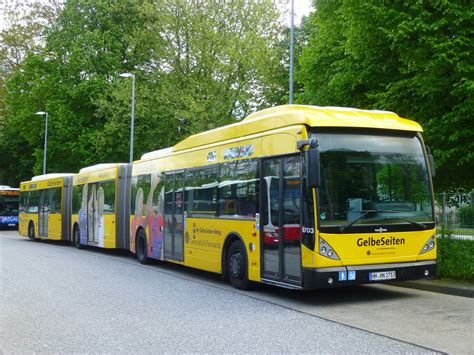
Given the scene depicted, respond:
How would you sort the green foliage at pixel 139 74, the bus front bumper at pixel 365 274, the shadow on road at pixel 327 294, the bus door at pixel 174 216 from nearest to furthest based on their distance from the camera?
the bus front bumper at pixel 365 274, the shadow on road at pixel 327 294, the bus door at pixel 174 216, the green foliage at pixel 139 74

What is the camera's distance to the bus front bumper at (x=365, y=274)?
8.98 meters

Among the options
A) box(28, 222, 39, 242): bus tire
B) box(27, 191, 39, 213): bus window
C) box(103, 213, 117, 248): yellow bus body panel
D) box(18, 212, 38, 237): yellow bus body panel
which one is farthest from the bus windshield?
box(28, 222, 39, 242): bus tire

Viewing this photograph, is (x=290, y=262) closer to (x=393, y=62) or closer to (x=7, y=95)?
(x=393, y=62)

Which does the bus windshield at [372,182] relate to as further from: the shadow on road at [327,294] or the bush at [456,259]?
the bush at [456,259]

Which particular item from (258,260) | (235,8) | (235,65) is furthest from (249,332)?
(235,8)

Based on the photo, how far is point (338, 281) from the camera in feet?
29.8

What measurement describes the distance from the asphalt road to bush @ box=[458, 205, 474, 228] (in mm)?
1683

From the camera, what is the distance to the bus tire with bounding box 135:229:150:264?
16.7m

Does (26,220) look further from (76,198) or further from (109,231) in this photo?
(109,231)

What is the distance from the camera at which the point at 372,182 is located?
9.49 metres

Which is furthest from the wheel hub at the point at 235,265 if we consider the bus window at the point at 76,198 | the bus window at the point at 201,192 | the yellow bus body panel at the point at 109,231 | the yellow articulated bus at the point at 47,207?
the yellow articulated bus at the point at 47,207

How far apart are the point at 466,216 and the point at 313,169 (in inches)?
169

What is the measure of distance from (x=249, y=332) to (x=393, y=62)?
10.5 meters

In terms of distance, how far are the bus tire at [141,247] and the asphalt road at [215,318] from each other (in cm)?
355
